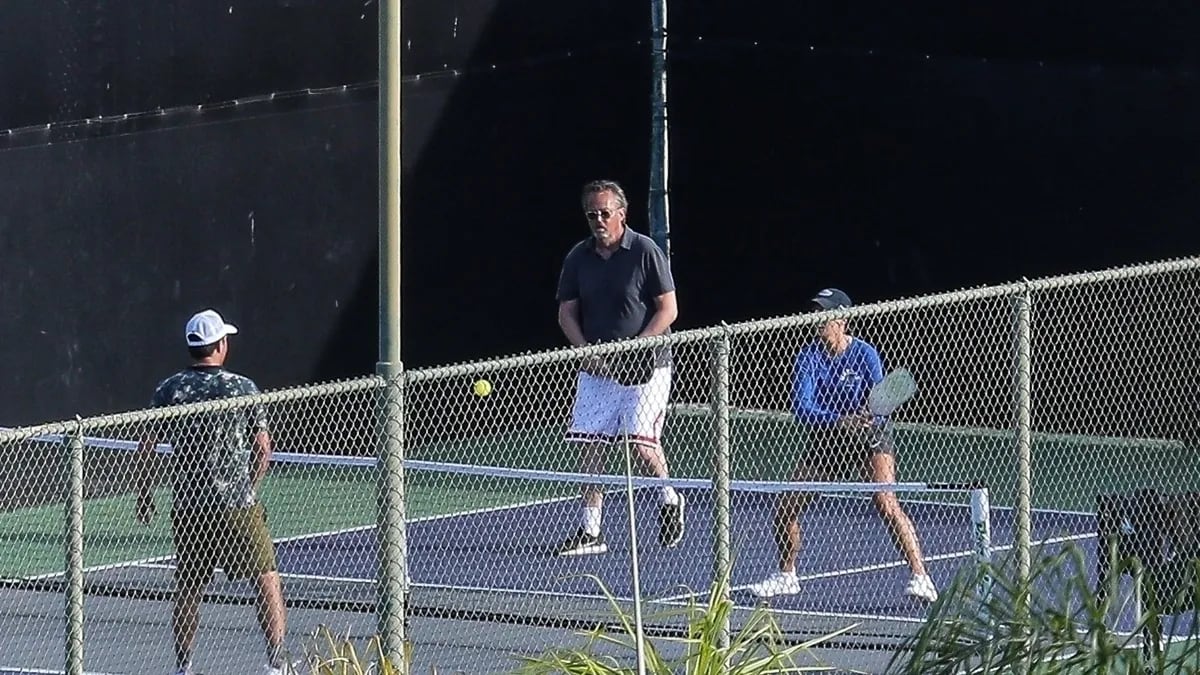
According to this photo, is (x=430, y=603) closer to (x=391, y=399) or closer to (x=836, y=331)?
(x=836, y=331)

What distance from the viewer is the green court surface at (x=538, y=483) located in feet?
38.6

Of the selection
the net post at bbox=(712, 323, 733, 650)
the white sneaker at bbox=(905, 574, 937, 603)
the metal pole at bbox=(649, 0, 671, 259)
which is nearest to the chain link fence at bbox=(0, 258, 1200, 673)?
the net post at bbox=(712, 323, 733, 650)

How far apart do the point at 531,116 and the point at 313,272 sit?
1935 mm

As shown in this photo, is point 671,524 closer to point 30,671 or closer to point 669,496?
point 669,496

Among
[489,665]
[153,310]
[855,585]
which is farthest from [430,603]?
[153,310]

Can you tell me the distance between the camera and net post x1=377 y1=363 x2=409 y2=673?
716 centimetres

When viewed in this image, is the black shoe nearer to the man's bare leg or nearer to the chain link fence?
the chain link fence

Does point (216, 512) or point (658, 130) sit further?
point (658, 130)

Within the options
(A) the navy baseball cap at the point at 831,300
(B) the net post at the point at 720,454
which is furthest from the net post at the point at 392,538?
(A) the navy baseball cap at the point at 831,300

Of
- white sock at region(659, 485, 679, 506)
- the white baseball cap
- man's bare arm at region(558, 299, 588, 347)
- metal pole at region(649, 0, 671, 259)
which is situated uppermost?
metal pole at region(649, 0, 671, 259)

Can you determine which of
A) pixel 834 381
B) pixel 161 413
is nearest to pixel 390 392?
pixel 161 413

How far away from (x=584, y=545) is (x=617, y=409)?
0.62 m

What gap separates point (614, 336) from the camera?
426 inches

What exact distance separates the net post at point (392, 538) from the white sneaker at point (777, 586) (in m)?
2.54
